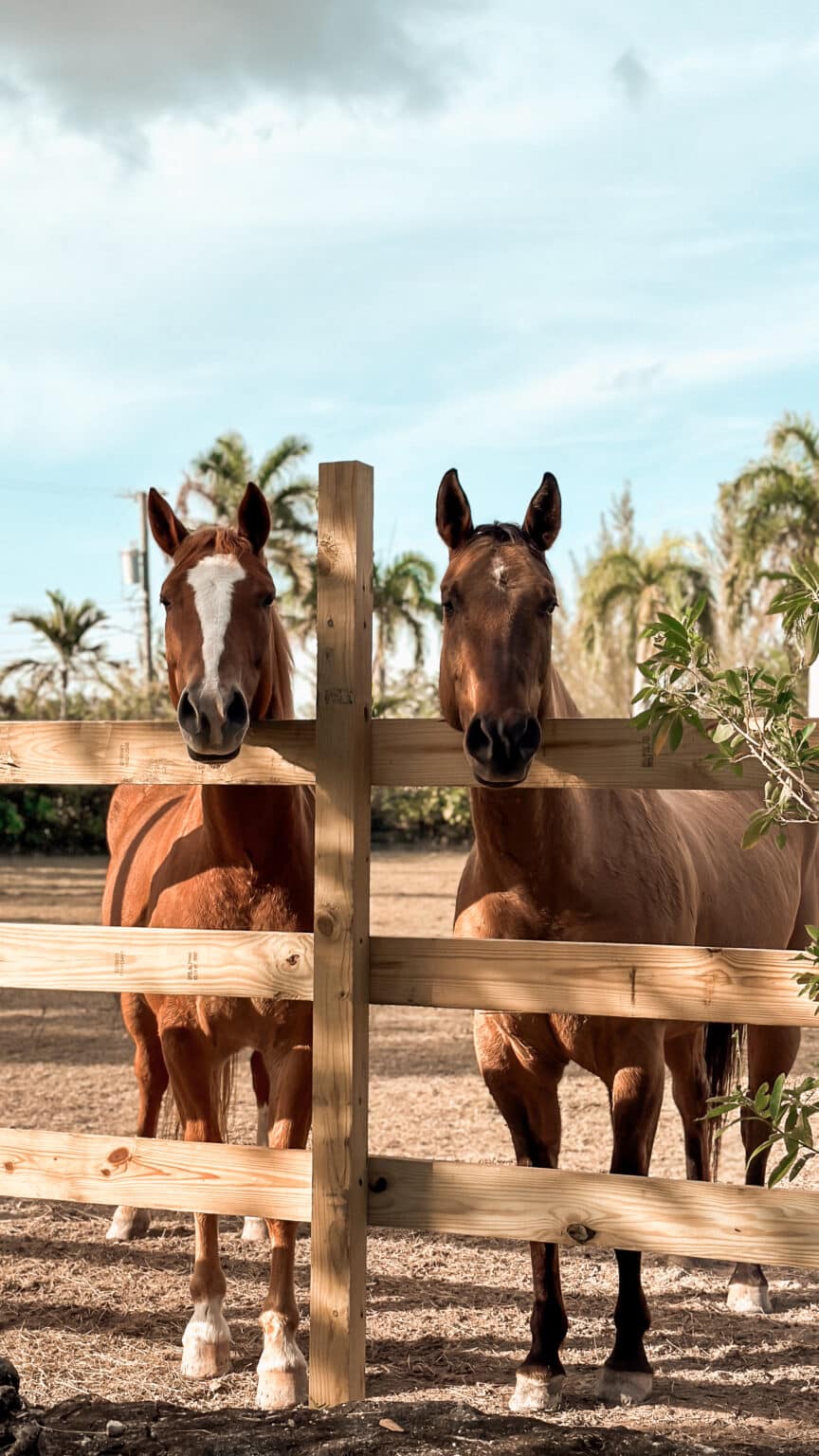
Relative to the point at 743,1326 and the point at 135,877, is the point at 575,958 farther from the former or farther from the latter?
the point at 135,877

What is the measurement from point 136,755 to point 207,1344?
1.75m

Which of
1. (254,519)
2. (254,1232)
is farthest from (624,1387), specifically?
(254,519)

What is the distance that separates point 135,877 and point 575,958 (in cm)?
252

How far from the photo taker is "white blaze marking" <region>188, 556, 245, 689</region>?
3.21 m

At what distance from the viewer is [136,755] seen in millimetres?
3297

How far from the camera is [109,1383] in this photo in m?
3.50

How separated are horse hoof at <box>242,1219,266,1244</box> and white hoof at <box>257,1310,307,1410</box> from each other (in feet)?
4.67

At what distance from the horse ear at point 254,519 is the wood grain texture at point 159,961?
1.15 meters

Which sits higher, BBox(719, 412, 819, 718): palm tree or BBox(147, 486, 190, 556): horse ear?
BBox(719, 412, 819, 718): palm tree

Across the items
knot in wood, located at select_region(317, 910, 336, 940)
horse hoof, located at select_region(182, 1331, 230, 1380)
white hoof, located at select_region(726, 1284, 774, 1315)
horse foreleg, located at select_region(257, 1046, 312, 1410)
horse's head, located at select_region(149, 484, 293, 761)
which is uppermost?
horse's head, located at select_region(149, 484, 293, 761)

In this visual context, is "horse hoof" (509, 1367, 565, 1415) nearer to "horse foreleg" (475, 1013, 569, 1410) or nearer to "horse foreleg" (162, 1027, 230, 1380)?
"horse foreleg" (475, 1013, 569, 1410)

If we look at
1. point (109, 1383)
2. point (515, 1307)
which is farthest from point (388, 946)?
point (515, 1307)

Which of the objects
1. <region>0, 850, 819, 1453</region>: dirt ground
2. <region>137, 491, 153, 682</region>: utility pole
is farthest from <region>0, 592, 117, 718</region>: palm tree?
<region>0, 850, 819, 1453</region>: dirt ground

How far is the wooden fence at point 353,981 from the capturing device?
2.81 m
